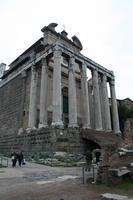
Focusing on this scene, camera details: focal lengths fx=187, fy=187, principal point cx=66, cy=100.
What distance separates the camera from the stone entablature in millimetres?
23234

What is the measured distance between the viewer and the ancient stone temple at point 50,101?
21688mm

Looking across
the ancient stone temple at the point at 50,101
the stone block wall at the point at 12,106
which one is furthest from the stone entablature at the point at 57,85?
the stone block wall at the point at 12,106

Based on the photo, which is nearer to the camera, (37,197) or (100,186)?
(37,197)

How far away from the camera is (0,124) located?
3278 cm

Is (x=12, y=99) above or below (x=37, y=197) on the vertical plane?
above

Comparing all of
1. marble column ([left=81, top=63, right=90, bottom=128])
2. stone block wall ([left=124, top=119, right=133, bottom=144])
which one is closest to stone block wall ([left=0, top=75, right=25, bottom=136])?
marble column ([left=81, top=63, right=90, bottom=128])

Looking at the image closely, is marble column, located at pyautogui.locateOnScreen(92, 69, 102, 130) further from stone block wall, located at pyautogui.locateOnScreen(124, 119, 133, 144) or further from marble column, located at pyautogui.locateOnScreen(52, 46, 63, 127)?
marble column, located at pyautogui.locateOnScreen(52, 46, 63, 127)

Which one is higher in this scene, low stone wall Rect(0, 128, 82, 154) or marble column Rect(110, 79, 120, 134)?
marble column Rect(110, 79, 120, 134)

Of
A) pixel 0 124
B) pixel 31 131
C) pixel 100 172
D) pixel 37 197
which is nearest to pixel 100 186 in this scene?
pixel 100 172

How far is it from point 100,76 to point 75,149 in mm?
16061

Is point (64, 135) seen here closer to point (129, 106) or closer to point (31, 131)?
point (31, 131)

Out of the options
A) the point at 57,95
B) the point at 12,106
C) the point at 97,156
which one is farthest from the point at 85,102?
the point at 12,106

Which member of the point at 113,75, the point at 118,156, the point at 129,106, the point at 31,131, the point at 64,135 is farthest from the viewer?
the point at 129,106

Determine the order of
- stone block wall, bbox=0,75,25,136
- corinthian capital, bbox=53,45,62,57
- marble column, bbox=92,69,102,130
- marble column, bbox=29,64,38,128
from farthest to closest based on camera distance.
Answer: stone block wall, bbox=0,75,25,136
marble column, bbox=92,69,102,130
marble column, bbox=29,64,38,128
corinthian capital, bbox=53,45,62,57
